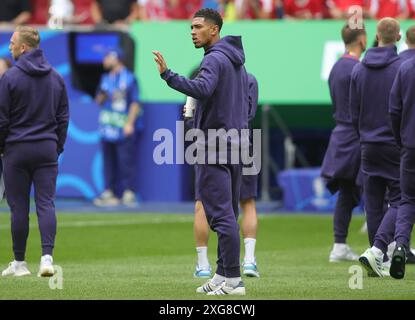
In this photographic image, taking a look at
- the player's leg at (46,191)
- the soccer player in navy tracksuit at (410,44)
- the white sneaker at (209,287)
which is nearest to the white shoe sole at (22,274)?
the player's leg at (46,191)

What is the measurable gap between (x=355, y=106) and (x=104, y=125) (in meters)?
10.7

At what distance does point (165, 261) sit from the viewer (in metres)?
14.0

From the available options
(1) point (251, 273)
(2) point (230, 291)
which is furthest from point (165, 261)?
(2) point (230, 291)

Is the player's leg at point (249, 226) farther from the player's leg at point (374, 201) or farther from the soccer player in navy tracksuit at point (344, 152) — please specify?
the soccer player in navy tracksuit at point (344, 152)

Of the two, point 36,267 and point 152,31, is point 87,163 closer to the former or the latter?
point 152,31

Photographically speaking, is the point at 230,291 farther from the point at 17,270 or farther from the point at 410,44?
the point at 410,44

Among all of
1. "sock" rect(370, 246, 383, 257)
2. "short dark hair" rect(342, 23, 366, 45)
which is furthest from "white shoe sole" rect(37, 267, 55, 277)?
"short dark hair" rect(342, 23, 366, 45)

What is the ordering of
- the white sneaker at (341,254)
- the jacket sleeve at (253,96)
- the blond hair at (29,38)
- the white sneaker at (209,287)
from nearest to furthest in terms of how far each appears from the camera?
1. the white sneaker at (209,287)
2. the blond hair at (29,38)
3. the jacket sleeve at (253,96)
4. the white sneaker at (341,254)

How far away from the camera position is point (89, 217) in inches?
805

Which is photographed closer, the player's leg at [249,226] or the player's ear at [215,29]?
the player's ear at [215,29]

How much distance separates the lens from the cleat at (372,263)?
463 inches

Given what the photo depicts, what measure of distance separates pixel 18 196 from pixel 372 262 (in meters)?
3.37
